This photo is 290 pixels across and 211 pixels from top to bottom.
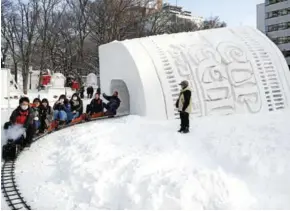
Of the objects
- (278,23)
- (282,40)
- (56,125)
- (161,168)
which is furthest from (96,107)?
(278,23)

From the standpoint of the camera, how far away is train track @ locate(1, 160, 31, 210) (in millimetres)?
5430

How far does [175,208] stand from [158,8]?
3330cm

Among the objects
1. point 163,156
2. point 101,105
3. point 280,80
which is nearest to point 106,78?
point 101,105

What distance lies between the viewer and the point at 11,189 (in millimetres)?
6078

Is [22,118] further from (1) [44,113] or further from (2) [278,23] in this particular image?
(2) [278,23]

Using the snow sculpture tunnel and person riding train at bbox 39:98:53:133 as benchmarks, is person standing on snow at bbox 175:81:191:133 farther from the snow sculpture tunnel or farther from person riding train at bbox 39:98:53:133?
person riding train at bbox 39:98:53:133

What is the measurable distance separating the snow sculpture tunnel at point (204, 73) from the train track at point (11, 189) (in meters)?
4.95

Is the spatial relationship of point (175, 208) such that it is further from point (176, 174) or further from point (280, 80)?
point (280, 80)

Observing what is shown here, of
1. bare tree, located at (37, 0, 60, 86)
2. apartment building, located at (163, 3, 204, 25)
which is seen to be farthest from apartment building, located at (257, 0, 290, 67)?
bare tree, located at (37, 0, 60, 86)

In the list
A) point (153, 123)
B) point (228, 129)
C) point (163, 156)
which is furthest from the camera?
point (153, 123)

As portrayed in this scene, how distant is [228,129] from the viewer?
29.1 feet

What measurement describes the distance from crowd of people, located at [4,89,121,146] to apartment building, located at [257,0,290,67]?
42.5 meters

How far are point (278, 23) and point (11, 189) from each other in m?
51.8

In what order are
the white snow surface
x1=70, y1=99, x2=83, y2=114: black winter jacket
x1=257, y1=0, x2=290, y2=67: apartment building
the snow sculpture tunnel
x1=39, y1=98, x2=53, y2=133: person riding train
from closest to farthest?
the white snow surface → x1=39, y1=98, x2=53, y2=133: person riding train → the snow sculpture tunnel → x1=70, y1=99, x2=83, y2=114: black winter jacket → x1=257, y1=0, x2=290, y2=67: apartment building
